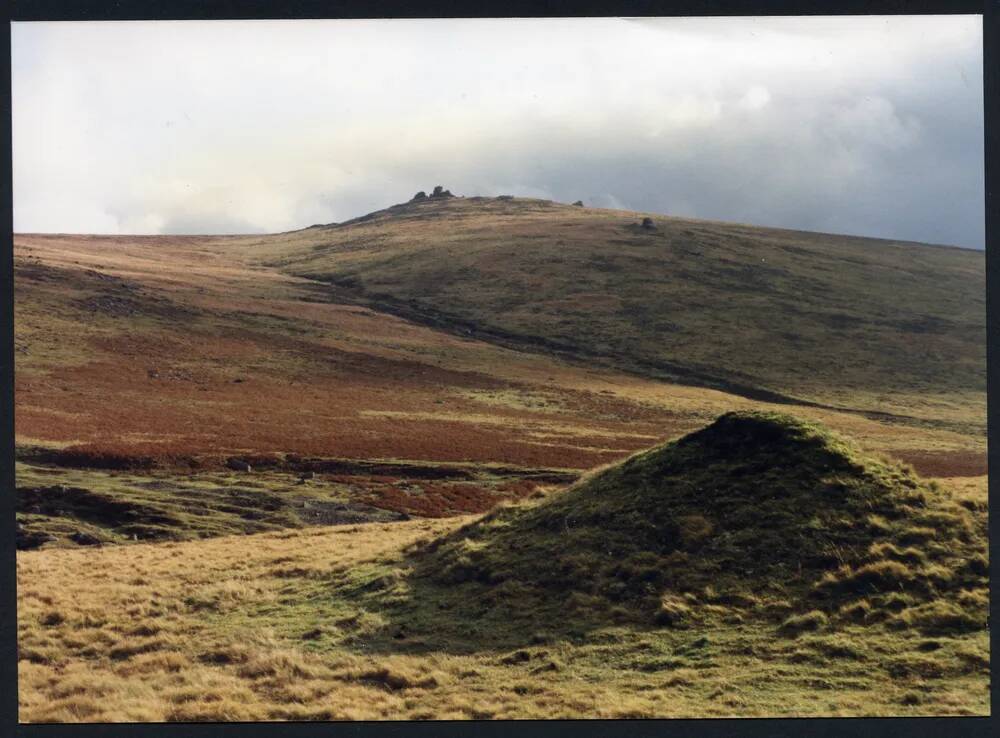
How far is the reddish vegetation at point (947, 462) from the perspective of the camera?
61.4 metres

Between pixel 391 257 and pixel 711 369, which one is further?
pixel 391 257

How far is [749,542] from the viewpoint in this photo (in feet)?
61.8

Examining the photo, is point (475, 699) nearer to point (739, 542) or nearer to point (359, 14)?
point (739, 542)

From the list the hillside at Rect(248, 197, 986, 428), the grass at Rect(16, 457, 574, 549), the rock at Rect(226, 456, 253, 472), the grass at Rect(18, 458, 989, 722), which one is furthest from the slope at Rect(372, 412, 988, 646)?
the hillside at Rect(248, 197, 986, 428)

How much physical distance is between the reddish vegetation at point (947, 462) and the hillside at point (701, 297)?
1643 centimetres

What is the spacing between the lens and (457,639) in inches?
709

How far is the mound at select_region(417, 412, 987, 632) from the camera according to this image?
17.3 metres

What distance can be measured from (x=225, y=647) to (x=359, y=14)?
12717 millimetres

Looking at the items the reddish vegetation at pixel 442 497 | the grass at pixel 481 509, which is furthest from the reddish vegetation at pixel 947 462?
the reddish vegetation at pixel 442 497

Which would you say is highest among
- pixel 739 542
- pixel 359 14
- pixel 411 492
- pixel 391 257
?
pixel 391 257

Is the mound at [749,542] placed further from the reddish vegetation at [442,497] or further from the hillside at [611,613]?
the reddish vegetation at [442,497]

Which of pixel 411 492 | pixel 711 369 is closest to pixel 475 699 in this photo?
pixel 411 492

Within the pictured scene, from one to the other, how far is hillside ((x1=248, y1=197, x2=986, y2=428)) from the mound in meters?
72.1

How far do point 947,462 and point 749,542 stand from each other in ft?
183
